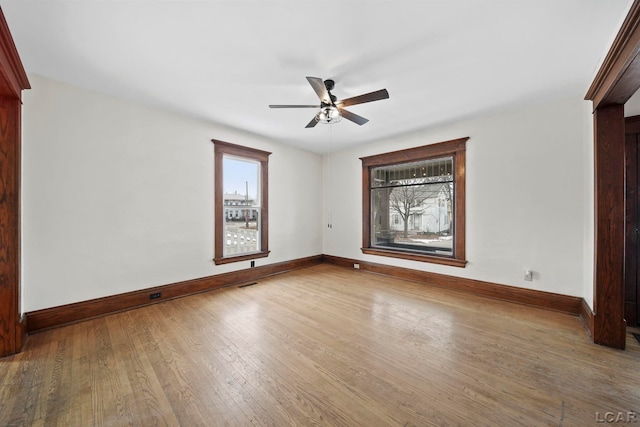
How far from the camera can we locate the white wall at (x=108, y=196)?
265 centimetres

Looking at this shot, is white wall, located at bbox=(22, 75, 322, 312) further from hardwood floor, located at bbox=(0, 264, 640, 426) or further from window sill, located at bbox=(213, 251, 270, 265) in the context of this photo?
hardwood floor, located at bbox=(0, 264, 640, 426)

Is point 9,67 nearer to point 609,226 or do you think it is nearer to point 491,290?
point 609,226

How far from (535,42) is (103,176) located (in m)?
4.65

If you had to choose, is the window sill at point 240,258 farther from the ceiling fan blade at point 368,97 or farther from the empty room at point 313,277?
the ceiling fan blade at point 368,97

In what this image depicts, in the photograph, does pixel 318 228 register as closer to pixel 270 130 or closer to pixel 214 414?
pixel 270 130

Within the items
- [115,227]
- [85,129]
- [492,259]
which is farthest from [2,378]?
[492,259]

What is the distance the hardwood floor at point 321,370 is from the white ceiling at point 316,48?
8.80ft

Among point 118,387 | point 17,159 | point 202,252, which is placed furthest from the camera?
point 202,252

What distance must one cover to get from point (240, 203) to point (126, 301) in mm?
2170

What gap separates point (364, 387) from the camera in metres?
1.82

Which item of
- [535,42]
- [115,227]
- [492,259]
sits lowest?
[492,259]

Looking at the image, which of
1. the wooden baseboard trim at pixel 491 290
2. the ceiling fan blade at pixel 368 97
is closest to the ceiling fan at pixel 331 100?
the ceiling fan blade at pixel 368 97

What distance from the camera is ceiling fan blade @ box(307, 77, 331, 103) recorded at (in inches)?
89.1

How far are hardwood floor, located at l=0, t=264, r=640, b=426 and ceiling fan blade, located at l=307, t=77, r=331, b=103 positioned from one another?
2.46 m
